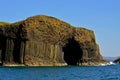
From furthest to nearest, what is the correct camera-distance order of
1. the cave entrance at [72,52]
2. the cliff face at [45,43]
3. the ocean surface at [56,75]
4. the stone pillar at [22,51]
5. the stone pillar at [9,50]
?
the cave entrance at [72,52], the cliff face at [45,43], the stone pillar at [9,50], the stone pillar at [22,51], the ocean surface at [56,75]

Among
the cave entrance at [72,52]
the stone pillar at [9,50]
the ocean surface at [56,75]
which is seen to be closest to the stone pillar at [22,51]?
the stone pillar at [9,50]

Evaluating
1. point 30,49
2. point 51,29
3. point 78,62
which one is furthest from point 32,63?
point 78,62

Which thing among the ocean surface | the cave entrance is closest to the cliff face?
the cave entrance

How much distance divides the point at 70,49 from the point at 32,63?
25.1 m

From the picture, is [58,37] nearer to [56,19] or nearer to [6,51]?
[56,19]

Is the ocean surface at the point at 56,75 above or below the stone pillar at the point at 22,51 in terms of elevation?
below

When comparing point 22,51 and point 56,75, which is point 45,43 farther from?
point 56,75

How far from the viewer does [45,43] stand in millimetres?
140125

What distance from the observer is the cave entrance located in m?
151

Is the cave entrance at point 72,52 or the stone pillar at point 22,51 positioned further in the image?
the cave entrance at point 72,52

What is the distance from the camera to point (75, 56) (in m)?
155

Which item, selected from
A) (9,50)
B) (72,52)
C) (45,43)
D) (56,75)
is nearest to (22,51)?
(9,50)

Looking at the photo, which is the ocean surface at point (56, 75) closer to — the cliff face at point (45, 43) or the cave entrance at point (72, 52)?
the cliff face at point (45, 43)

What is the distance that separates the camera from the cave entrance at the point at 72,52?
15100cm
